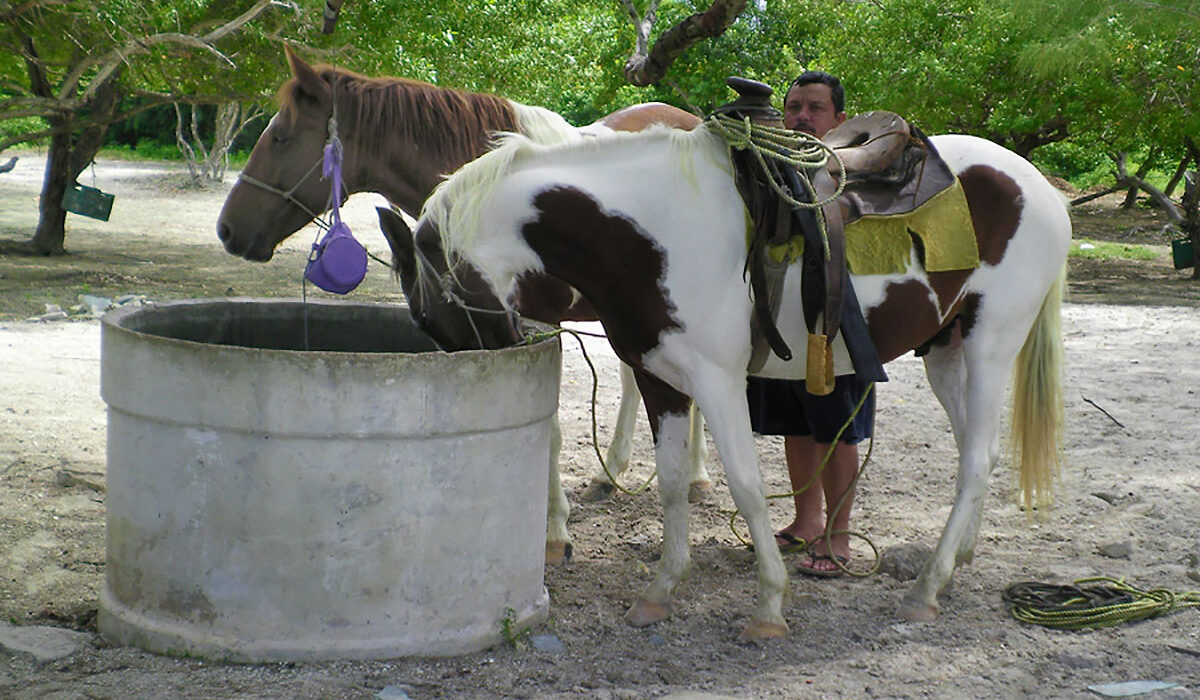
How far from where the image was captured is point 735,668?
3010 millimetres

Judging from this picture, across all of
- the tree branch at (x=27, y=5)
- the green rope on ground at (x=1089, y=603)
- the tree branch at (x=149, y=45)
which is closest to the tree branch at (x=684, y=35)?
the green rope on ground at (x=1089, y=603)

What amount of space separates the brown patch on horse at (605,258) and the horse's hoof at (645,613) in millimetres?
865

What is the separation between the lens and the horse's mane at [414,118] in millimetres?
3857

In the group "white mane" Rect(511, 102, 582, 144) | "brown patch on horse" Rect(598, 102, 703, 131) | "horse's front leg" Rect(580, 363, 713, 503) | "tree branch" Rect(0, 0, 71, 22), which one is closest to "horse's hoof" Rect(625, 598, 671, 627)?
"horse's front leg" Rect(580, 363, 713, 503)

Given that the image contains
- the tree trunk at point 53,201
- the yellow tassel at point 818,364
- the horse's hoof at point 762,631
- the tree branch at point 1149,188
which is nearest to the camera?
the yellow tassel at point 818,364

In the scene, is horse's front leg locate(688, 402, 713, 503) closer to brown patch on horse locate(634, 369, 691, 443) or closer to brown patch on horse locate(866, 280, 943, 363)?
brown patch on horse locate(634, 369, 691, 443)

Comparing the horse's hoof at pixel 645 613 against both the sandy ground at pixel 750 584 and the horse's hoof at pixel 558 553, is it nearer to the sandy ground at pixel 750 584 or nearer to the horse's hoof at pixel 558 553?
the sandy ground at pixel 750 584

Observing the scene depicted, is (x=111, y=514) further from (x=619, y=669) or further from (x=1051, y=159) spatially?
(x=1051, y=159)

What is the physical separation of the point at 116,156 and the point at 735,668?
36945 mm

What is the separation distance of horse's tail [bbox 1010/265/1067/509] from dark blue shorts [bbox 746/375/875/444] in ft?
1.78

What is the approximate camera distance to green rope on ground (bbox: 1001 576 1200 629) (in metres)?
3.31

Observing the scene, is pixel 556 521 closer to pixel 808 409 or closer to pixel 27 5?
pixel 808 409

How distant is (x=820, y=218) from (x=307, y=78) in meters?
1.92

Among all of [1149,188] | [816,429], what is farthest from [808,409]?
[1149,188]
